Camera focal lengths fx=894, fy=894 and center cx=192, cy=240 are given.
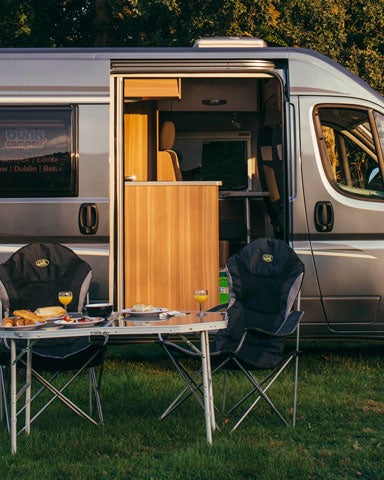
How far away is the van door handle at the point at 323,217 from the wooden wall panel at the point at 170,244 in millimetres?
830

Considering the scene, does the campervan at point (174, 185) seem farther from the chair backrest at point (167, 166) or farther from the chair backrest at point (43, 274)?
the chair backrest at point (167, 166)

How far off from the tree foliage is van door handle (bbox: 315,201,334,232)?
8.72m

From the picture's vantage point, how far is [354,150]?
6.95 metres

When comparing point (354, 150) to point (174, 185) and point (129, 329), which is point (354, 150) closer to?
point (174, 185)

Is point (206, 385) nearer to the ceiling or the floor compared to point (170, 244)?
nearer to the floor

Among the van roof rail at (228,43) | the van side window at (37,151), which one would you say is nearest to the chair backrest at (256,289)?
the van side window at (37,151)

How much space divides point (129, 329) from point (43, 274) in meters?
1.60

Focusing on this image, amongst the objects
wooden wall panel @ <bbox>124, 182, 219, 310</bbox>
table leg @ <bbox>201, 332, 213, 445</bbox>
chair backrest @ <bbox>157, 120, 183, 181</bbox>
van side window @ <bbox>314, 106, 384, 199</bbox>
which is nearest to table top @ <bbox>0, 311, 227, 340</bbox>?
table leg @ <bbox>201, 332, 213, 445</bbox>

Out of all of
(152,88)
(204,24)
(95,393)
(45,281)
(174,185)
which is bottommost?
(95,393)

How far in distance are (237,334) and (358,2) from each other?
1178 cm


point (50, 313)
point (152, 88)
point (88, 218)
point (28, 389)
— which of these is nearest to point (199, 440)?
point (28, 389)

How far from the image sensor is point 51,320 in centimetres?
478

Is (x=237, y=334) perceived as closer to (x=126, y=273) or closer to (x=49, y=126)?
(x=126, y=273)

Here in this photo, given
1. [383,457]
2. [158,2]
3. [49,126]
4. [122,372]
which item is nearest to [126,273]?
[122,372]
